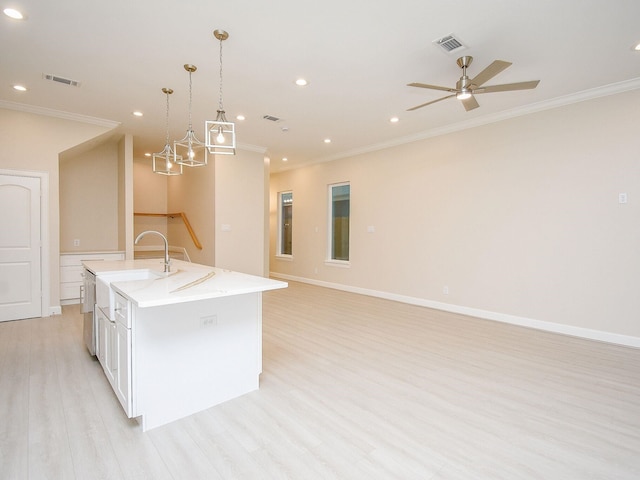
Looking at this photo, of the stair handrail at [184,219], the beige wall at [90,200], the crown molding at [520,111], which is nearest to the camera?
the crown molding at [520,111]

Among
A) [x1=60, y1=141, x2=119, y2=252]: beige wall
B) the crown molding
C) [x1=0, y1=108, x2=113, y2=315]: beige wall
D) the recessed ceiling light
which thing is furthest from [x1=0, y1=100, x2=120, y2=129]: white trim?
the crown molding

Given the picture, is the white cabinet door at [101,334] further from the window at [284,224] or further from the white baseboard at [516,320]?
the window at [284,224]

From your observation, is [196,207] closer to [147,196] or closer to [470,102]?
[147,196]

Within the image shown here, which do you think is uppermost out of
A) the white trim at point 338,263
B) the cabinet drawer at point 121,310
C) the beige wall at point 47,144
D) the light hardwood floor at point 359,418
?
the beige wall at point 47,144

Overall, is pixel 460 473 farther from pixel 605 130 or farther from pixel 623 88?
pixel 623 88

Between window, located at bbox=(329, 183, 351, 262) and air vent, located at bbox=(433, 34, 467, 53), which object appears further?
window, located at bbox=(329, 183, 351, 262)

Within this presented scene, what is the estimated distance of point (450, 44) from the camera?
2797 millimetres

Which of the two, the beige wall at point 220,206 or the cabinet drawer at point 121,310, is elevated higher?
the beige wall at point 220,206

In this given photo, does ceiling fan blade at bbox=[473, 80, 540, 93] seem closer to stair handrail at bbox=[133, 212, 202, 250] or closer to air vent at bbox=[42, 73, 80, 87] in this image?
air vent at bbox=[42, 73, 80, 87]

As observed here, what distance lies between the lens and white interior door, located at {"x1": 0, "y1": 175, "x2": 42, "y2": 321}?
427 centimetres

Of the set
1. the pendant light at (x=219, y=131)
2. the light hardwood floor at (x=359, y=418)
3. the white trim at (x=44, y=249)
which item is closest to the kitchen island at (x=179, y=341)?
the light hardwood floor at (x=359, y=418)

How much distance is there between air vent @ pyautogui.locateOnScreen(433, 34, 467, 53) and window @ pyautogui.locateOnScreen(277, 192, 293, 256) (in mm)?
5914

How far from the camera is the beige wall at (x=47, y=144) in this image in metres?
4.25

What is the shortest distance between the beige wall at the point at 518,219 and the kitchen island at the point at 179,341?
364 cm
